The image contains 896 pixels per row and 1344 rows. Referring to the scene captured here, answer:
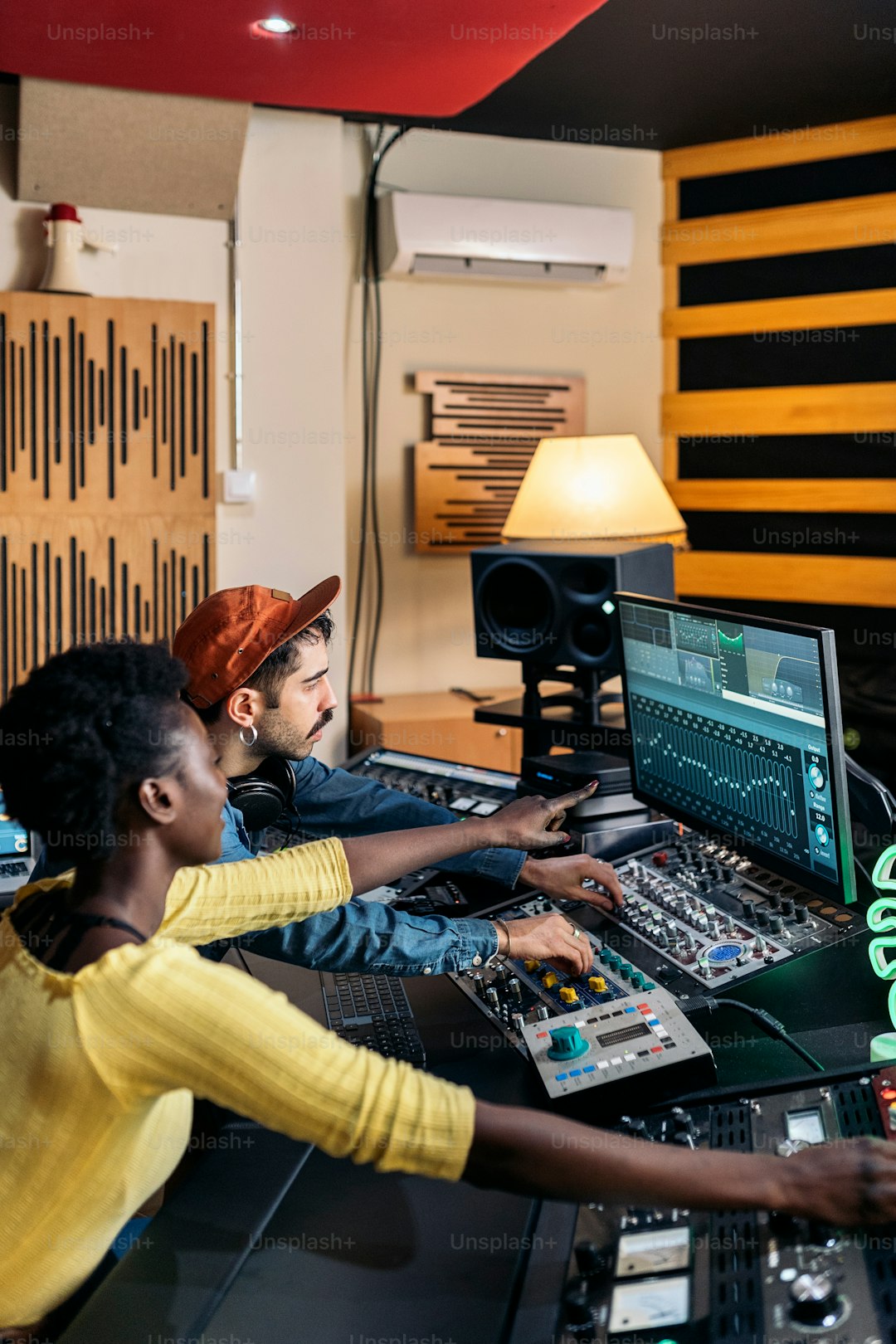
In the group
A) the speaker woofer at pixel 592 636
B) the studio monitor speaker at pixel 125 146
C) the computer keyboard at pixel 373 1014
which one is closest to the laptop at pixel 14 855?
the computer keyboard at pixel 373 1014

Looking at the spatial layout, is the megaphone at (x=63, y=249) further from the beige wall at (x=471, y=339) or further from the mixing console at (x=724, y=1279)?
the mixing console at (x=724, y=1279)

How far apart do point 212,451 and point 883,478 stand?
7.47 ft

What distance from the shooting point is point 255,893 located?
1431mm

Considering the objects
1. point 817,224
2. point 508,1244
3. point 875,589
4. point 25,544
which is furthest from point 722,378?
point 508,1244

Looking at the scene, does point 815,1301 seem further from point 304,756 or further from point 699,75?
point 699,75

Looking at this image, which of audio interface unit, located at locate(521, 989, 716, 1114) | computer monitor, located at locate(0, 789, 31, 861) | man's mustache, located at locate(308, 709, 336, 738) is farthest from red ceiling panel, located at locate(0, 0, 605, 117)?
audio interface unit, located at locate(521, 989, 716, 1114)

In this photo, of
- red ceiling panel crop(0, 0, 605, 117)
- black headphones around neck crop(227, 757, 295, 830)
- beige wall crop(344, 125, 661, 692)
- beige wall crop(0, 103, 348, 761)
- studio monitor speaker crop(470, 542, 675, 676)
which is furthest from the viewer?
beige wall crop(344, 125, 661, 692)

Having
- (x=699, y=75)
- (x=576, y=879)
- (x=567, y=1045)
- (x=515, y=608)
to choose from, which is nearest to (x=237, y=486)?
(x=515, y=608)

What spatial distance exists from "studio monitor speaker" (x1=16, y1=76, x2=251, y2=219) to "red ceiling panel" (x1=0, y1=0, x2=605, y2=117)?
49mm

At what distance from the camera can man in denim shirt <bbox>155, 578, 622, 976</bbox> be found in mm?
1580

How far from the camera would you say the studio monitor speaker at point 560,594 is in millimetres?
2516

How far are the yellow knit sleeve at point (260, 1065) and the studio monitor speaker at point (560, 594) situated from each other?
1.58 m

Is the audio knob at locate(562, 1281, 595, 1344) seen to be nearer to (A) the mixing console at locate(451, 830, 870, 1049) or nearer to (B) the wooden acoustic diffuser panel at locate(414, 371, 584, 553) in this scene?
(A) the mixing console at locate(451, 830, 870, 1049)

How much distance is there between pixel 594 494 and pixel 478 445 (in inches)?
46.0
